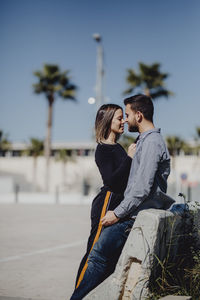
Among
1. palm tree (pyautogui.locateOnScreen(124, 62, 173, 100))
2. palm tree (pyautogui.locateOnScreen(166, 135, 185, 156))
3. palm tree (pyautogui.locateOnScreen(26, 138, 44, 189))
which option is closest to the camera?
palm tree (pyautogui.locateOnScreen(124, 62, 173, 100))

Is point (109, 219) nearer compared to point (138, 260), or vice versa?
point (138, 260)

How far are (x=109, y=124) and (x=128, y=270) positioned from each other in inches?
40.8

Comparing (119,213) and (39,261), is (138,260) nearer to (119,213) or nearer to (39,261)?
(119,213)

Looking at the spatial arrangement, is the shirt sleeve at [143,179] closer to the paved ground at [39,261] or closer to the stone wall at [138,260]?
the stone wall at [138,260]

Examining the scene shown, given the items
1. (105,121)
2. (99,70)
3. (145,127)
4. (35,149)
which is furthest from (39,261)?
(35,149)

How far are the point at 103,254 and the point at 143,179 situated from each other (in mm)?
592

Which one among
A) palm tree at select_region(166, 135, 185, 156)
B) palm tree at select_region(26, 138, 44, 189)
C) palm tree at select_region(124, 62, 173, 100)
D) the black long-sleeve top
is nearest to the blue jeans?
the black long-sleeve top

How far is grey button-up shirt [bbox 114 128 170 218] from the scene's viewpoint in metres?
2.79

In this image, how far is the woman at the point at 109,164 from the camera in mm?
2965

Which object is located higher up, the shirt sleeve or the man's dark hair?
the man's dark hair

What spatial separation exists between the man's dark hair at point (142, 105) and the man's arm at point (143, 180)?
0.27m

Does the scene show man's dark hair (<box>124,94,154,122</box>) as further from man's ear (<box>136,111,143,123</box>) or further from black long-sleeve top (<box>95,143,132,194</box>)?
black long-sleeve top (<box>95,143,132,194</box>)

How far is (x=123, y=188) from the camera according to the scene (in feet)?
9.98

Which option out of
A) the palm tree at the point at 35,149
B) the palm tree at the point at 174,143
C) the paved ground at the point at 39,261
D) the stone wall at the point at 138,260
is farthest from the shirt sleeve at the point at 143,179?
the palm tree at the point at 35,149
